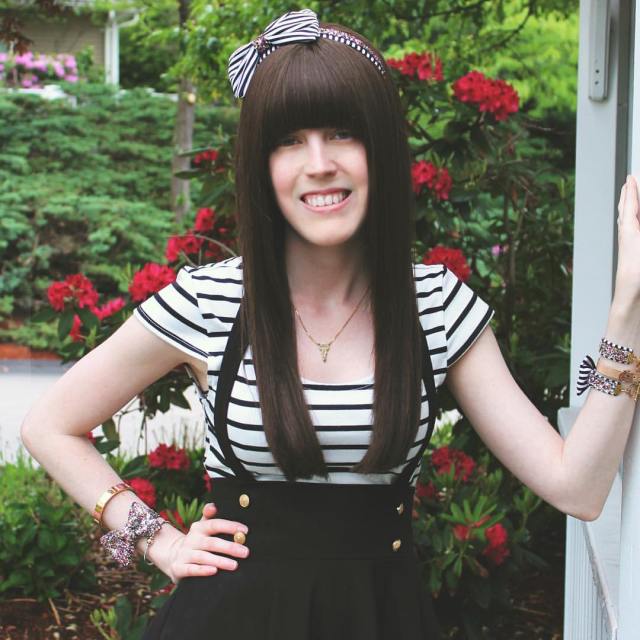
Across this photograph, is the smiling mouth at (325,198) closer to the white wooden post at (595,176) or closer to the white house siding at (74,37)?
the white wooden post at (595,176)

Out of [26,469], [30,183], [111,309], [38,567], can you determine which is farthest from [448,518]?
[30,183]

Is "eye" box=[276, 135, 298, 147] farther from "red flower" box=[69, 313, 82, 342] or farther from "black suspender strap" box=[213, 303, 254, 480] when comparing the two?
"red flower" box=[69, 313, 82, 342]

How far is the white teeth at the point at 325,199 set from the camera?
185 centimetres

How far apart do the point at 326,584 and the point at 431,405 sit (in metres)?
0.35

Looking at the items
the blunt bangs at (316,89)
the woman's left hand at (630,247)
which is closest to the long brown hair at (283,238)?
the blunt bangs at (316,89)

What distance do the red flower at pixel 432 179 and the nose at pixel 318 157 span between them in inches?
86.1

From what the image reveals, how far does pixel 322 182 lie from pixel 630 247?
1.76 ft

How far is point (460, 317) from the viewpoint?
1940 millimetres

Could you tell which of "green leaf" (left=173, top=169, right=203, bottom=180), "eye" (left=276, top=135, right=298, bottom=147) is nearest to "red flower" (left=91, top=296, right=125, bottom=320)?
"green leaf" (left=173, top=169, right=203, bottom=180)

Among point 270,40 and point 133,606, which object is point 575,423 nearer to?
point 270,40

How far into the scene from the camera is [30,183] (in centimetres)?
1292

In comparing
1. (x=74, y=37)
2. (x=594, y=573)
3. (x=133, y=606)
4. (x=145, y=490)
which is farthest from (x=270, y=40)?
→ (x=74, y=37)

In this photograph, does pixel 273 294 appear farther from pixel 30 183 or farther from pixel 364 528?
pixel 30 183

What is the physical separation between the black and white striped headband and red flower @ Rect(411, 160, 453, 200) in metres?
2.12
